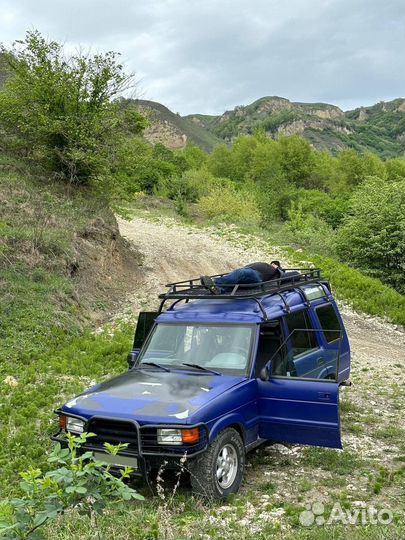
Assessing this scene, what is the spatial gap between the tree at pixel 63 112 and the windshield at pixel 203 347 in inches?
416

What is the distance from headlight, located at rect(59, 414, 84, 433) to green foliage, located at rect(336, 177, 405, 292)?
1773 cm

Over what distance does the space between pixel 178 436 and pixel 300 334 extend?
8.75ft

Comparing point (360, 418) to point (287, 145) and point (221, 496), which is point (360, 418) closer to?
point (221, 496)

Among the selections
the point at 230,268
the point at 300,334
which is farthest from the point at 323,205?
the point at 300,334

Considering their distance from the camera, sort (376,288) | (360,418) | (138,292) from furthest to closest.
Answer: (376,288) < (138,292) < (360,418)

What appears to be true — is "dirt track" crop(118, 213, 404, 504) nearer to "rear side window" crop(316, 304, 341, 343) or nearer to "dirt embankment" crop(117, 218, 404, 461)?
"dirt embankment" crop(117, 218, 404, 461)

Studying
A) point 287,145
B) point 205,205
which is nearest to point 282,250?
point 205,205

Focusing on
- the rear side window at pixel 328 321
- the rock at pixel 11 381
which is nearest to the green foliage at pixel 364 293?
the rear side window at pixel 328 321

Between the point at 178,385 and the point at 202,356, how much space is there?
72cm

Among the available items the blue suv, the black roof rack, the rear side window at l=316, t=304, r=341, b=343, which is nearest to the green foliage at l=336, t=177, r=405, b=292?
the rear side window at l=316, t=304, r=341, b=343

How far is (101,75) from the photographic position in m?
17.0

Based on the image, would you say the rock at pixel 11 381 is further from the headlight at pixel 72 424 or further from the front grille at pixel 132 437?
the front grille at pixel 132 437

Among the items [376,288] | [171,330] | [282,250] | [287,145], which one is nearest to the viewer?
[171,330]

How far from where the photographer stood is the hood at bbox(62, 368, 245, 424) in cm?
528
